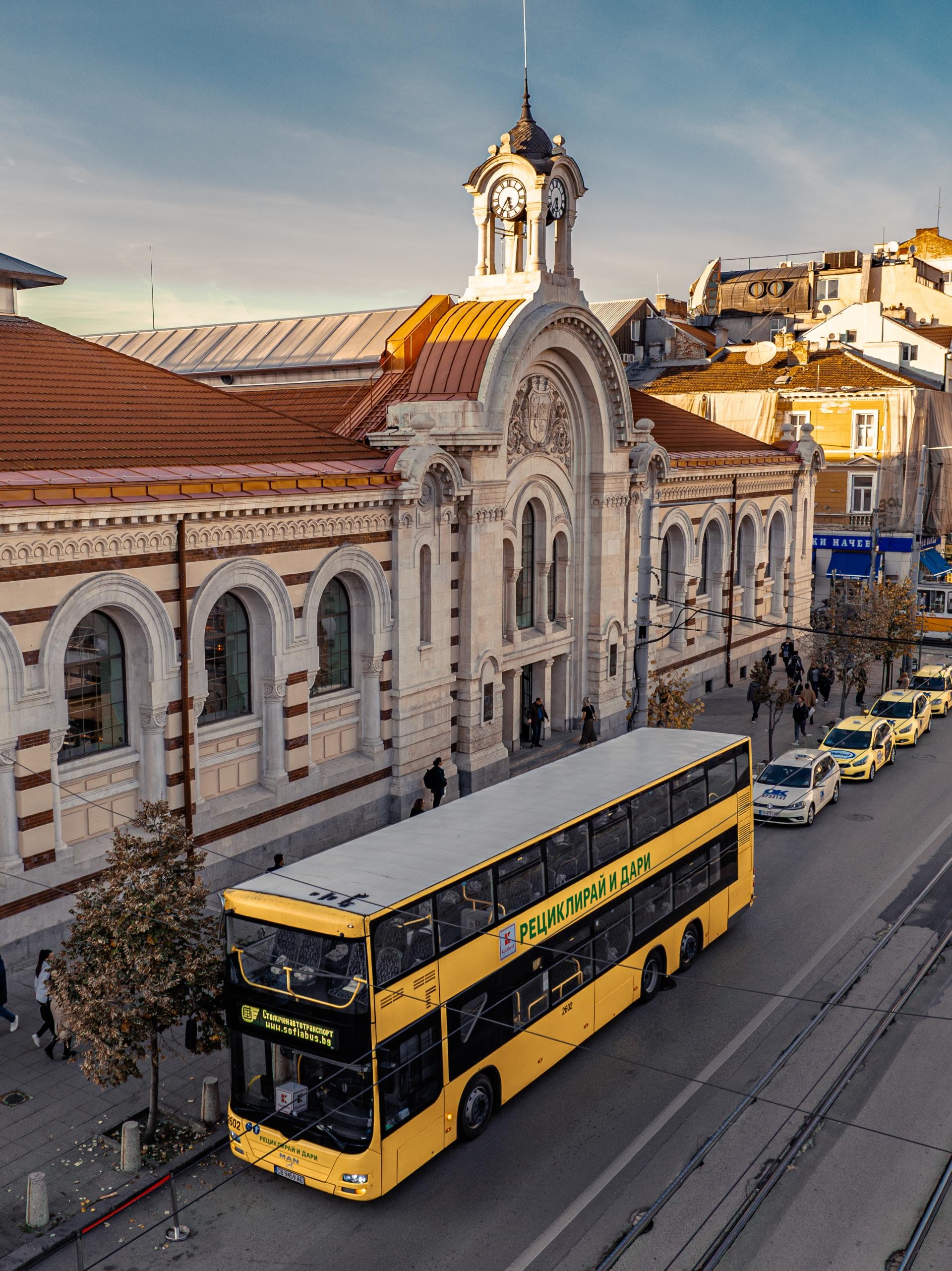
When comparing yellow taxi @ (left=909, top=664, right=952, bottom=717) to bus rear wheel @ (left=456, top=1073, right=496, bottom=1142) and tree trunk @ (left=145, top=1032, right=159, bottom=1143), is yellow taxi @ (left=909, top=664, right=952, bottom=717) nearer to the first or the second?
bus rear wheel @ (left=456, top=1073, right=496, bottom=1142)

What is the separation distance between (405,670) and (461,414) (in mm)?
6482

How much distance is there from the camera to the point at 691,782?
19.0m

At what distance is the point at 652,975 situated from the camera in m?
18.3

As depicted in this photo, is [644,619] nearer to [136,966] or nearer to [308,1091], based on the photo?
[308,1091]

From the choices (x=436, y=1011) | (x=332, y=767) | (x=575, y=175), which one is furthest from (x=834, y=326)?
(x=436, y=1011)

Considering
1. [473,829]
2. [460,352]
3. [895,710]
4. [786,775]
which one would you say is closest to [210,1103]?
[473,829]

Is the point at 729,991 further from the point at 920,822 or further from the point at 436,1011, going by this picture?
the point at 920,822

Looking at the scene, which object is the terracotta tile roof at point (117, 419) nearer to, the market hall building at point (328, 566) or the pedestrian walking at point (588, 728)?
the market hall building at point (328, 566)

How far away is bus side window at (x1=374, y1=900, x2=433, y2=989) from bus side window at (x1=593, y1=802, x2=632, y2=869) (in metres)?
3.82

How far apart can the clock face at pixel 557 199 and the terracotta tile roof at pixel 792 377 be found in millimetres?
30701

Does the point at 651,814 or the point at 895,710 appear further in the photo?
the point at 895,710

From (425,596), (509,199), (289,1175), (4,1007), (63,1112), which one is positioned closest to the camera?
(289,1175)

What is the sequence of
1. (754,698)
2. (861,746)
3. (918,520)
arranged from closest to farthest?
(861,746) < (754,698) < (918,520)

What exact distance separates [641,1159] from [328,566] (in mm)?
13586
